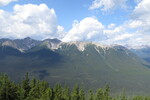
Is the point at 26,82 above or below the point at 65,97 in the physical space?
above

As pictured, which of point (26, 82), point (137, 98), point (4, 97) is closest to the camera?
point (4, 97)

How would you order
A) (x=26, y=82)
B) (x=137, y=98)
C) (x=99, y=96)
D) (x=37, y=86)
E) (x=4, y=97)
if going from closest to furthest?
(x=4, y=97), (x=26, y=82), (x=37, y=86), (x=99, y=96), (x=137, y=98)

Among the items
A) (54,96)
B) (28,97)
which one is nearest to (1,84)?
(28,97)

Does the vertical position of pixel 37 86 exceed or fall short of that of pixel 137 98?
it exceeds it

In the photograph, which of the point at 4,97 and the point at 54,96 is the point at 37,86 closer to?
the point at 54,96

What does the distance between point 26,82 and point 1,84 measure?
9.89 m

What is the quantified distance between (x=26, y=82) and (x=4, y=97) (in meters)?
11.6

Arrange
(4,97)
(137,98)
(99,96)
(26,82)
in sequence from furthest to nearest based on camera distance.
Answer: (137,98), (99,96), (26,82), (4,97)

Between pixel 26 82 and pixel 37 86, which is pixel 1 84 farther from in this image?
pixel 37 86

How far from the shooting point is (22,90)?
105000 millimetres

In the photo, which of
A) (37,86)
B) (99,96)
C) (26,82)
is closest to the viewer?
(26,82)

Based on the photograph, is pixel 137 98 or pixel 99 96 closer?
pixel 99 96

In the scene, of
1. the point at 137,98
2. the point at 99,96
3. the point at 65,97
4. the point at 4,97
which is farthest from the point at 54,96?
the point at 137,98

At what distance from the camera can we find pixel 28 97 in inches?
4104
